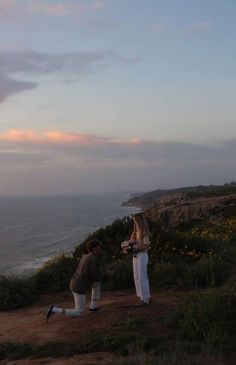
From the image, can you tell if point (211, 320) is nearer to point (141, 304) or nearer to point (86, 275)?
point (141, 304)

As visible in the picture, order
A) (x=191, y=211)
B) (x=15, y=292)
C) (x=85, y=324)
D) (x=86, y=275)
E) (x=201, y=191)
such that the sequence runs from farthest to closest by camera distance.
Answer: (x=201, y=191)
(x=191, y=211)
(x=15, y=292)
(x=86, y=275)
(x=85, y=324)

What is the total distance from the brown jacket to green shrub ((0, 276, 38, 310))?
2298 mm

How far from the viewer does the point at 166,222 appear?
84.0 feet

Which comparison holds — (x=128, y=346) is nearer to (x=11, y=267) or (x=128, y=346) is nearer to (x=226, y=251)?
(x=226, y=251)

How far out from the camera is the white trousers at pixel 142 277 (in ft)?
34.0

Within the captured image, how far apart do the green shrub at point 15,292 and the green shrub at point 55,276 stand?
15.1 inches

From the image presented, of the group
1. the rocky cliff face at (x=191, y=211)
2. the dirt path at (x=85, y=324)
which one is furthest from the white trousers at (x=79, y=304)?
the rocky cliff face at (x=191, y=211)

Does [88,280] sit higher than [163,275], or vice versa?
[88,280]

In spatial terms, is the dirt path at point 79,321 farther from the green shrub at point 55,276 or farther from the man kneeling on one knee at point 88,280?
the green shrub at point 55,276

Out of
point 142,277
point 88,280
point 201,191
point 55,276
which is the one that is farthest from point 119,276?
point 201,191

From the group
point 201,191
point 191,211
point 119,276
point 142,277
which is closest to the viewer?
point 142,277

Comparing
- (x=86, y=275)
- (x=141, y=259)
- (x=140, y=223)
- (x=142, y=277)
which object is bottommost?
(x=142, y=277)

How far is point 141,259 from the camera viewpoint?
1056 cm

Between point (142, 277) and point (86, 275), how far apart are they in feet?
3.17
